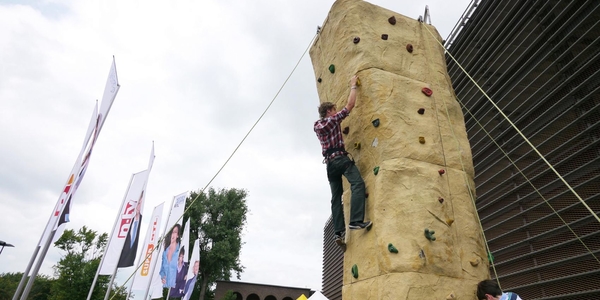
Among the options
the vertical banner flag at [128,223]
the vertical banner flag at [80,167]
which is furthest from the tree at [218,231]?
the vertical banner flag at [80,167]

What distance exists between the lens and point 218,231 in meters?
27.8

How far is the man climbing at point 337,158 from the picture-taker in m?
2.81

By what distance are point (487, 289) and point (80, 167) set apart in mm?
6415

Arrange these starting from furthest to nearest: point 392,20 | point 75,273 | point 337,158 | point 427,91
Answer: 1. point 75,273
2. point 392,20
3. point 427,91
4. point 337,158

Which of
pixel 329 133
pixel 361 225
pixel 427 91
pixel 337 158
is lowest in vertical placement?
pixel 361 225

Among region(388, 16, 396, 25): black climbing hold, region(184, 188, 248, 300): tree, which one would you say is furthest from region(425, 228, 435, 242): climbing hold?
region(184, 188, 248, 300): tree

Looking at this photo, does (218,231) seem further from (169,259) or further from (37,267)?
(37,267)

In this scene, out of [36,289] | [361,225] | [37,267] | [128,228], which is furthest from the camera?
[36,289]

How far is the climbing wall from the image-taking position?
2311 mm

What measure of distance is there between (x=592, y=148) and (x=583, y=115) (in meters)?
0.45

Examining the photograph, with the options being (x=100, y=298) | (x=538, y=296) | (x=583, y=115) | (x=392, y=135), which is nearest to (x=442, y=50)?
(x=392, y=135)

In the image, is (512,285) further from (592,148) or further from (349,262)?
(349,262)

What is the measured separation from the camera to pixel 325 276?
675 inches

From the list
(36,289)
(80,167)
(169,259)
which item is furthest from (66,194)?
(36,289)
